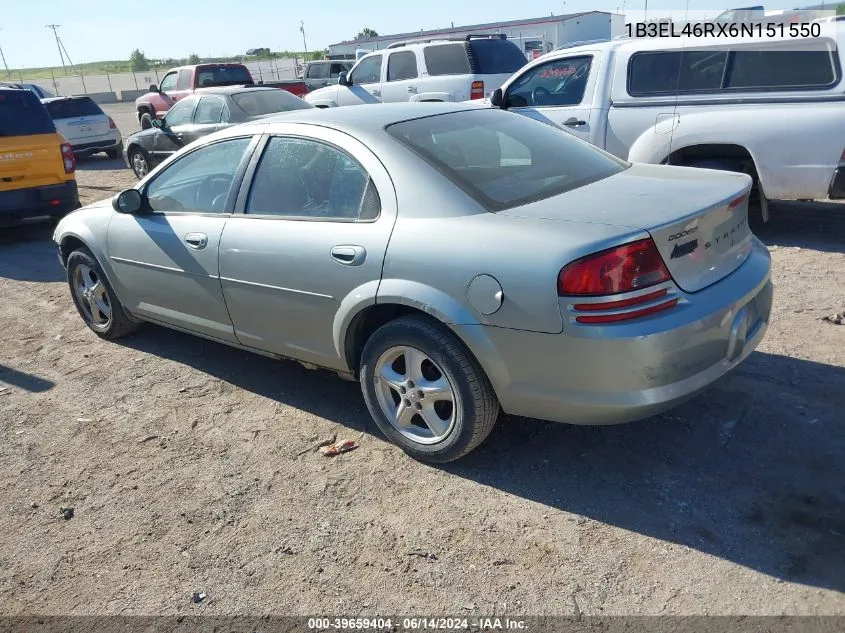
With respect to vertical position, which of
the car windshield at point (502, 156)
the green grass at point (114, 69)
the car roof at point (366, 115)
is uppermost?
the car roof at point (366, 115)

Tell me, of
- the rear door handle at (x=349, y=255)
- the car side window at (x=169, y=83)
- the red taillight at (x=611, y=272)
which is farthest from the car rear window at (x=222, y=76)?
the red taillight at (x=611, y=272)

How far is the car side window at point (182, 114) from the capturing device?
12.0 meters

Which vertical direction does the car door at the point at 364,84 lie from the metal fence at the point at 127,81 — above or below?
above

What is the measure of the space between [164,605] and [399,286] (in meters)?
1.62

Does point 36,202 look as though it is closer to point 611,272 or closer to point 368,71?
point 368,71

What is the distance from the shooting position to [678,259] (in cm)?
298

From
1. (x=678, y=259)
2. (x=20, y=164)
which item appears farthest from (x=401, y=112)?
(x=20, y=164)

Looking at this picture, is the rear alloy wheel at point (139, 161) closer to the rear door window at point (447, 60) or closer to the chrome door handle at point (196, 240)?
the rear door window at point (447, 60)

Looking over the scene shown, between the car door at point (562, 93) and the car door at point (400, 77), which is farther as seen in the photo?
the car door at point (400, 77)

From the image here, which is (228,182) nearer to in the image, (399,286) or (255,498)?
(399,286)

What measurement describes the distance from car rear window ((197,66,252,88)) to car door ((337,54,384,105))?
4.50m

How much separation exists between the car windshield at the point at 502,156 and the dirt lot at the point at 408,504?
4.10 ft

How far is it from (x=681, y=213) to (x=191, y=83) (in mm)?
16882

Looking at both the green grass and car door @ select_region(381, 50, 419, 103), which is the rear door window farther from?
the green grass
